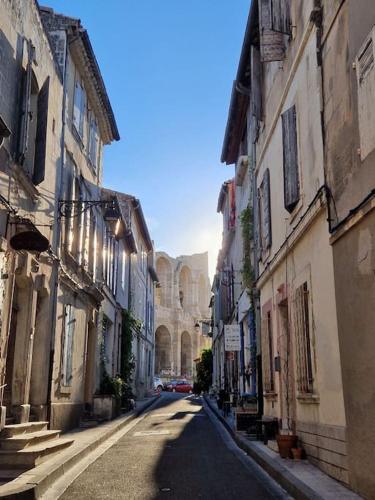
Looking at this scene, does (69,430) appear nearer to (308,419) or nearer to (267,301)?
(267,301)

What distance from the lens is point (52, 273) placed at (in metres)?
12.2

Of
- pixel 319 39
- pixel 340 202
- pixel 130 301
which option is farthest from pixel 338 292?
pixel 130 301

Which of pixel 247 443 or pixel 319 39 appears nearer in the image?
pixel 319 39

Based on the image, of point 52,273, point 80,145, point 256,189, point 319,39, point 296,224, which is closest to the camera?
point 319,39

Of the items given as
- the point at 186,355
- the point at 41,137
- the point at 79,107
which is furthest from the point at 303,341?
the point at 186,355

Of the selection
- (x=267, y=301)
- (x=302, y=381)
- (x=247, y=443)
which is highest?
(x=267, y=301)

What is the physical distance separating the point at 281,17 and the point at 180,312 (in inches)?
2378

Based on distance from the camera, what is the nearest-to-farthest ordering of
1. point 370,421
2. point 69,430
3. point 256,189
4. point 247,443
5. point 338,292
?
point 370,421 → point 338,292 → point 247,443 → point 69,430 → point 256,189

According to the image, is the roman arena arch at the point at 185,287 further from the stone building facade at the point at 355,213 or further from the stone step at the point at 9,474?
the stone building facade at the point at 355,213

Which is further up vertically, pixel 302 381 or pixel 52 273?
pixel 52 273

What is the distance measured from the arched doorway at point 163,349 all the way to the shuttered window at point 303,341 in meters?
60.5

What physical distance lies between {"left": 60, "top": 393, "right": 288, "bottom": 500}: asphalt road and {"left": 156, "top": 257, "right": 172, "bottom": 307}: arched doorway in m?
58.2

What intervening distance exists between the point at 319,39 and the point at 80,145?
29.7 ft

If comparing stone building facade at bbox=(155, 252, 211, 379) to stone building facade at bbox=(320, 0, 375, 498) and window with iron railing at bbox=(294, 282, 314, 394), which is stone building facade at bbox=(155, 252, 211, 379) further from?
stone building facade at bbox=(320, 0, 375, 498)
